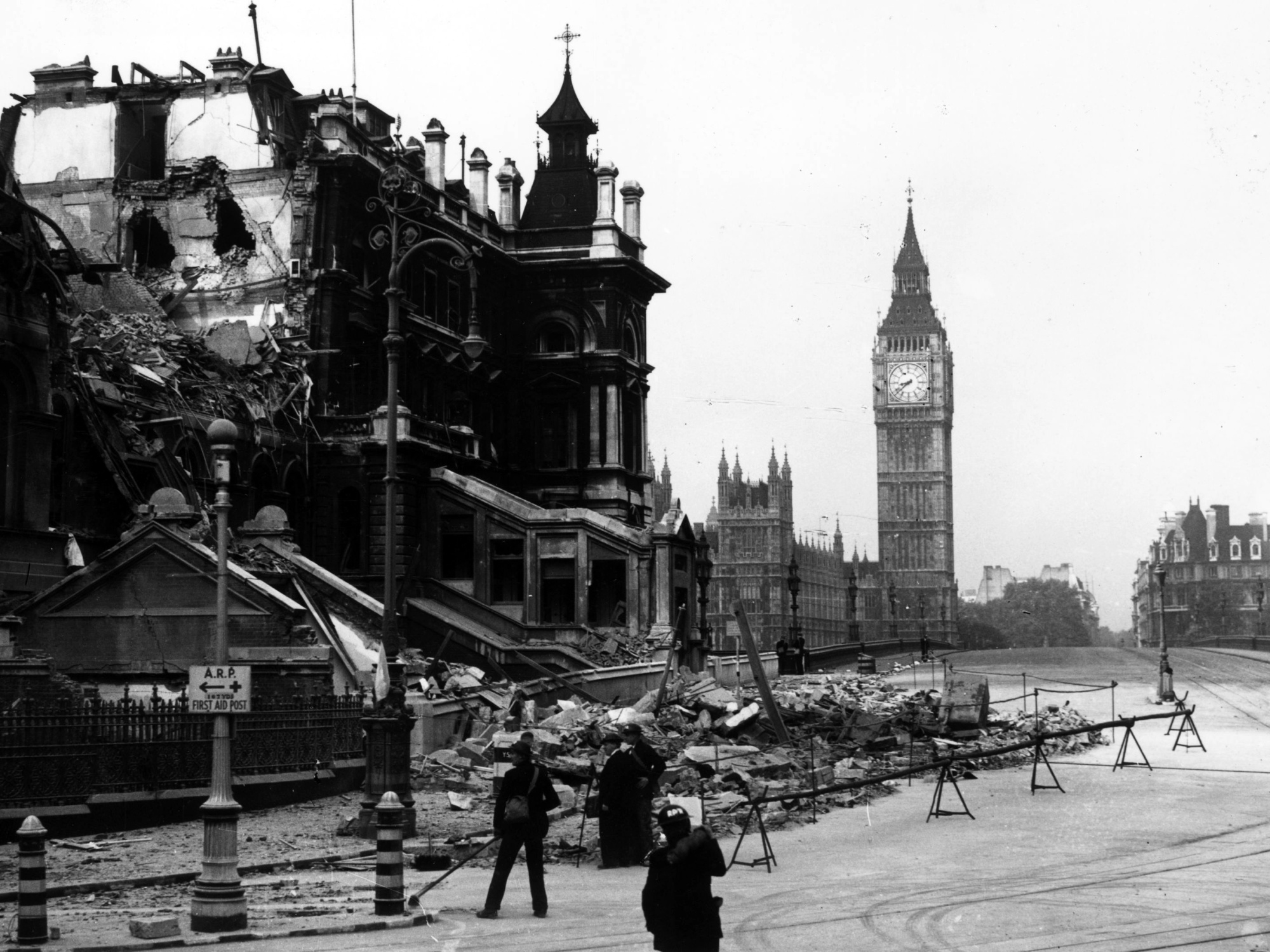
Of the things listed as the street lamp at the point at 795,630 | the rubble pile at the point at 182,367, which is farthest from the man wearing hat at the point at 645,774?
the street lamp at the point at 795,630

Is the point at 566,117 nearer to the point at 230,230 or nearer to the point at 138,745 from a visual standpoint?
the point at 230,230

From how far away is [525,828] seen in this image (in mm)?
15898

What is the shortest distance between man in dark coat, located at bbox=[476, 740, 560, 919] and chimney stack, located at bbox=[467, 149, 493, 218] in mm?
43954

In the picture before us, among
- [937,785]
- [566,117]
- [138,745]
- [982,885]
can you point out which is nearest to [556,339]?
[566,117]

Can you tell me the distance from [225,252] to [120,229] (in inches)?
122

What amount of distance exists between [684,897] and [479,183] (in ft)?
163

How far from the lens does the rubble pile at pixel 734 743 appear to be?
24.4 meters

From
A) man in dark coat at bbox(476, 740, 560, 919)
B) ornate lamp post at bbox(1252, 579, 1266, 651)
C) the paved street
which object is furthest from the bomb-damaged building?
ornate lamp post at bbox(1252, 579, 1266, 651)

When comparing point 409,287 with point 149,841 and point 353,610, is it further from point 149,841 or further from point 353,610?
point 149,841

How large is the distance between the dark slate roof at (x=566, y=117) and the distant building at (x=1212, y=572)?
120 m

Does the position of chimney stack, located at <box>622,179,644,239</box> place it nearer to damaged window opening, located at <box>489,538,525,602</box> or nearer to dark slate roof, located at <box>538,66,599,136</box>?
dark slate roof, located at <box>538,66,599,136</box>

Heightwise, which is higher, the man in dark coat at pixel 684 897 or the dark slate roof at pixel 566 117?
the dark slate roof at pixel 566 117

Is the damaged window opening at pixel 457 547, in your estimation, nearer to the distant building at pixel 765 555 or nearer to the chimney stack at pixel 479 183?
the chimney stack at pixel 479 183

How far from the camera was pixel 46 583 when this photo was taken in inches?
1250
